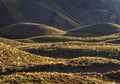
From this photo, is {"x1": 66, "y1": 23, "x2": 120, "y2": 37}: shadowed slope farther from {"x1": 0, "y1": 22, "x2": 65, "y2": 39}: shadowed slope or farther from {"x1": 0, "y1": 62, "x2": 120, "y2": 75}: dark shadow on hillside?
{"x1": 0, "y1": 62, "x2": 120, "y2": 75}: dark shadow on hillside

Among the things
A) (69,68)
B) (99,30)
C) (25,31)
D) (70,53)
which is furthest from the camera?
(99,30)

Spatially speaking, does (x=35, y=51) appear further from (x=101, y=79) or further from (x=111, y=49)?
(x=101, y=79)

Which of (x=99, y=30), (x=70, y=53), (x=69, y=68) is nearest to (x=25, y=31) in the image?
(x=99, y=30)

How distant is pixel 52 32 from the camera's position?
138 m

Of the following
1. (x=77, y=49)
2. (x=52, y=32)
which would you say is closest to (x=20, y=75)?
(x=77, y=49)

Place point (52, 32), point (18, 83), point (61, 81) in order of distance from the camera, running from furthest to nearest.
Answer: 1. point (52, 32)
2. point (61, 81)
3. point (18, 83)

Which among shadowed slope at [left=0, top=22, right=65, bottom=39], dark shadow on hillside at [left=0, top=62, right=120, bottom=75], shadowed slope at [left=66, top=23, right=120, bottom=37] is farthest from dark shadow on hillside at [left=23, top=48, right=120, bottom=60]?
shadowed slope at [left=66, top=23, right=120, bottom=37]

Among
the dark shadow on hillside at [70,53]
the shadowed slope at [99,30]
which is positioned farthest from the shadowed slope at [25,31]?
the dark shadow on hillside at [70,53]

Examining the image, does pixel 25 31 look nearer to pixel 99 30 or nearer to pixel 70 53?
pixel 99 30

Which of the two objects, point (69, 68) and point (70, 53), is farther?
point (70, 53)

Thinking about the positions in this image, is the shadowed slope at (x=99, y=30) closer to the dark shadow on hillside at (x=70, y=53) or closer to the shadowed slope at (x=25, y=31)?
the shadowed slope at (x=25, y=31)

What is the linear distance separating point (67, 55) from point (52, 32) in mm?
70293

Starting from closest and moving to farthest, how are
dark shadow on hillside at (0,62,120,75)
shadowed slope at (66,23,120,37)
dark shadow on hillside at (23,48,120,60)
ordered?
dark shadow on hillside at (0,62,120,75) < dark shadow on hillside at (23,48,120,60) < shadowed slope at (66,23,120,37)

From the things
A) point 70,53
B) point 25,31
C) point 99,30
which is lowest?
point 70,53
